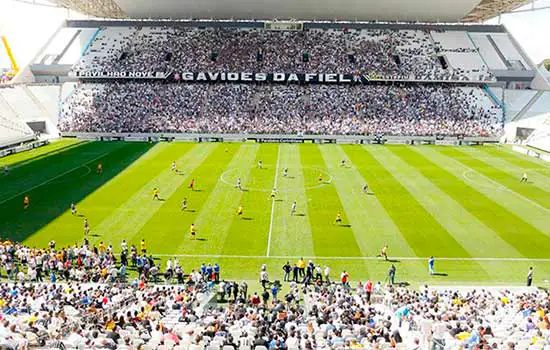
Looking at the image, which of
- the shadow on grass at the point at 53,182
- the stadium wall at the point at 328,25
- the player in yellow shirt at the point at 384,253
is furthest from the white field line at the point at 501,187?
the stadium wall at the point at 328,25

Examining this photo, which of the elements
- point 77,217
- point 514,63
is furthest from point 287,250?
point 514,63

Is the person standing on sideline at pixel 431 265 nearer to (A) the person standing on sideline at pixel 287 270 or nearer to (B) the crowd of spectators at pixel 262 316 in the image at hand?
(B) the crowd of spectators at pixel 262 316

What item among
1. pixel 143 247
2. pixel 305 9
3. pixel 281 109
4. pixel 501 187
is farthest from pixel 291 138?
pixel 143 247

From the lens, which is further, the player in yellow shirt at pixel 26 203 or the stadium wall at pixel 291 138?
the stadium wall at pixel 291 138

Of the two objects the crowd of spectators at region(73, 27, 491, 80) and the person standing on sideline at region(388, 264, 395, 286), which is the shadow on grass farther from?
the crowd of spectators at region(73, 27, 491, 80)

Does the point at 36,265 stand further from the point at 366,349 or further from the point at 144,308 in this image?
the point at 366,349
